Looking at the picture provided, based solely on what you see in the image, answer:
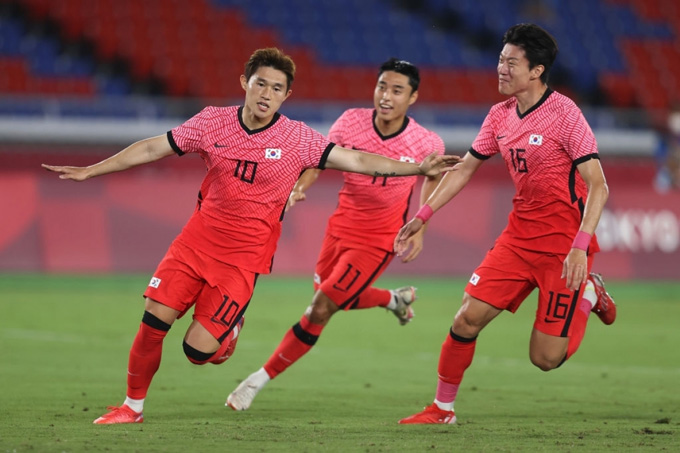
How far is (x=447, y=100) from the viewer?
25578mm

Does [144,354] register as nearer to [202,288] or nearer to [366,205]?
[202,288]

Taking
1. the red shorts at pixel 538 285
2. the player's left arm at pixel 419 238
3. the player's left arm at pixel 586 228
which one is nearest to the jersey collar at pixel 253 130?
the player's left arm at pixel 419 238

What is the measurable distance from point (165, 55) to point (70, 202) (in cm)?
781

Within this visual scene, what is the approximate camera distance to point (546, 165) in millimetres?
7516

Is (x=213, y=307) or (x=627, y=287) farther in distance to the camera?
(x=627, y=287)

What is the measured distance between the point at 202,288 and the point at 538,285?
2400mm

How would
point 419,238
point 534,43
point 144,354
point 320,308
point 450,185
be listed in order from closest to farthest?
point 144,354 < point 534,43 < point 450,185 < point 419,238 < point 320,308

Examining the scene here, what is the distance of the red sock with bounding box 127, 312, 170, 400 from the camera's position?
7344 millimetres

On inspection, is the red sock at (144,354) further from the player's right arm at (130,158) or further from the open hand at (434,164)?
the open hand at (434,164)

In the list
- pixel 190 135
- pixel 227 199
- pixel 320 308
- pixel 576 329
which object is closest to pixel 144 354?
pixel 227 199

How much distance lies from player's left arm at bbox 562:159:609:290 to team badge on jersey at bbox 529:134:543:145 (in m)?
0.43

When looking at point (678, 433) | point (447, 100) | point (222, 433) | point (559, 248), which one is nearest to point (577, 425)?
point (678, 433)

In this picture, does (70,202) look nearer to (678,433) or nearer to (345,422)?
(345,422)

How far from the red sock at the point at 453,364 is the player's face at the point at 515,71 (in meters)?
1.83
